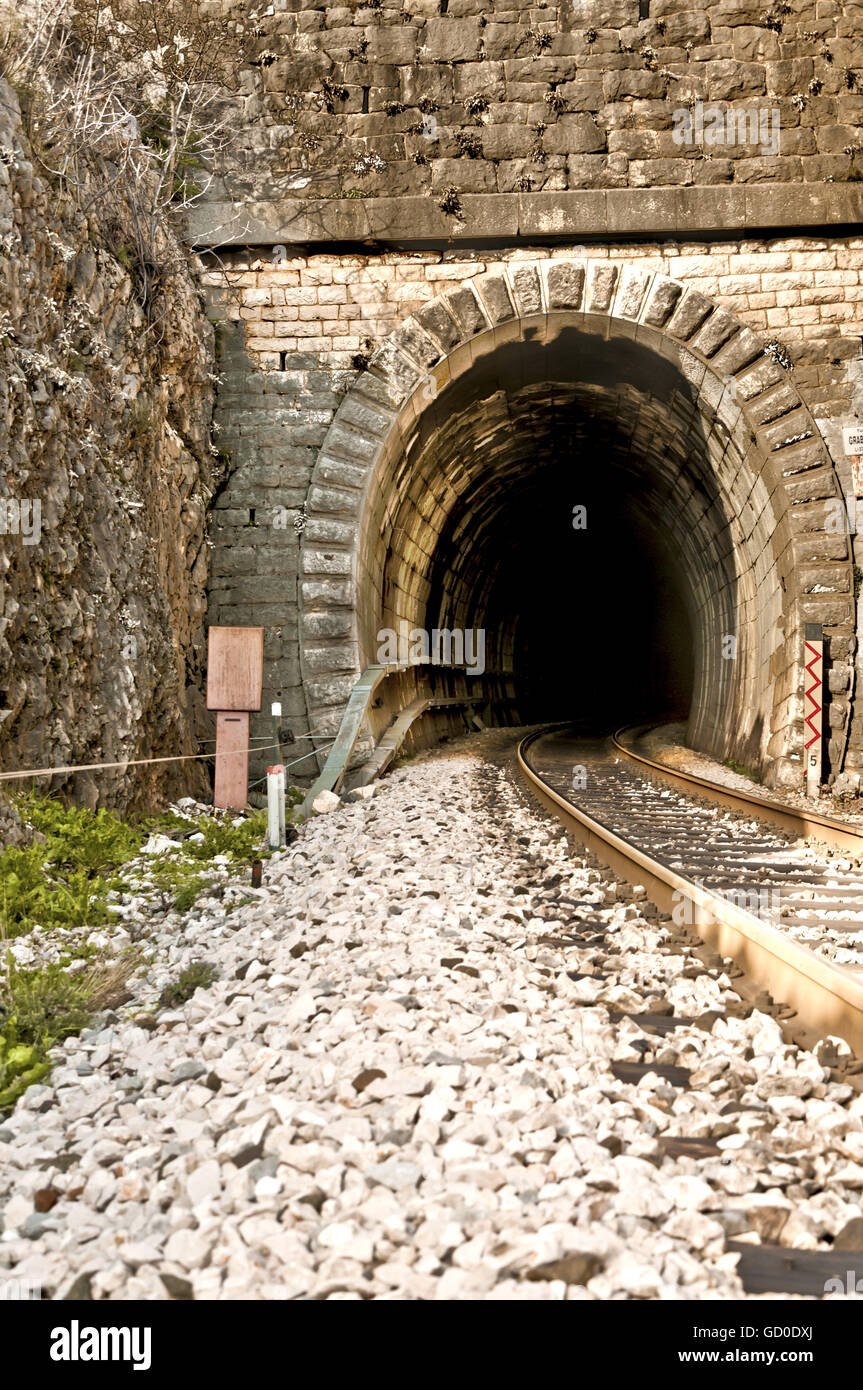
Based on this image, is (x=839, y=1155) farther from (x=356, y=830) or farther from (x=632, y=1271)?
(x=356, y=830)

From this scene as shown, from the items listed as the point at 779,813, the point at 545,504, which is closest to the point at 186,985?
the point at 779,813

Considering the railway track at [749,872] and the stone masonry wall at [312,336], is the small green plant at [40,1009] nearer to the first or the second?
the railway track at [749,872]

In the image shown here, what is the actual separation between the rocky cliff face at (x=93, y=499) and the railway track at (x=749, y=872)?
3.67m

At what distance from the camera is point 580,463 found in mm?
16500

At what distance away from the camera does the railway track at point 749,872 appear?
3488 millimetres

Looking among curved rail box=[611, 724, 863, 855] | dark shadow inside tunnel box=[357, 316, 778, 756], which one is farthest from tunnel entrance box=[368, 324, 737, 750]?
curved rail box=[611, 724, 863, 855]

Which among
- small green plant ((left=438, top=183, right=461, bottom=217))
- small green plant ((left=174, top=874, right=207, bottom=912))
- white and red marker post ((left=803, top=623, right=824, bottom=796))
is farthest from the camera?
small green plant ((left=438, top=183, right=461, bottom=217))

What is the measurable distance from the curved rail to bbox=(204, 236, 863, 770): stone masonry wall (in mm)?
3906

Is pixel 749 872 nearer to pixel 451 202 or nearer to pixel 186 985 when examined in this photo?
pixel 186 985

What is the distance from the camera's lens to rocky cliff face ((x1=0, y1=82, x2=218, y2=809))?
6.52 m

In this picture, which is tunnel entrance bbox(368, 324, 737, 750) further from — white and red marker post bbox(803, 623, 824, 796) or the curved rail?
the curved rail

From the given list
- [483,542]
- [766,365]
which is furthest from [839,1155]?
[483,542]

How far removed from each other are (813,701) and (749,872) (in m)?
4.57

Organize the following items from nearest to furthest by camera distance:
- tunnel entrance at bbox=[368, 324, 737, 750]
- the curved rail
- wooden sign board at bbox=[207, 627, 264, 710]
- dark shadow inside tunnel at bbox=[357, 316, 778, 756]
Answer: the curved rail
wooden sign board at bbox=[207, 627, 264, 710]
dark shadow inside tunnel at bbox=[357, 316, 778, 756]
tunnel entrance at bbox=[368, 324, 737, 750]
